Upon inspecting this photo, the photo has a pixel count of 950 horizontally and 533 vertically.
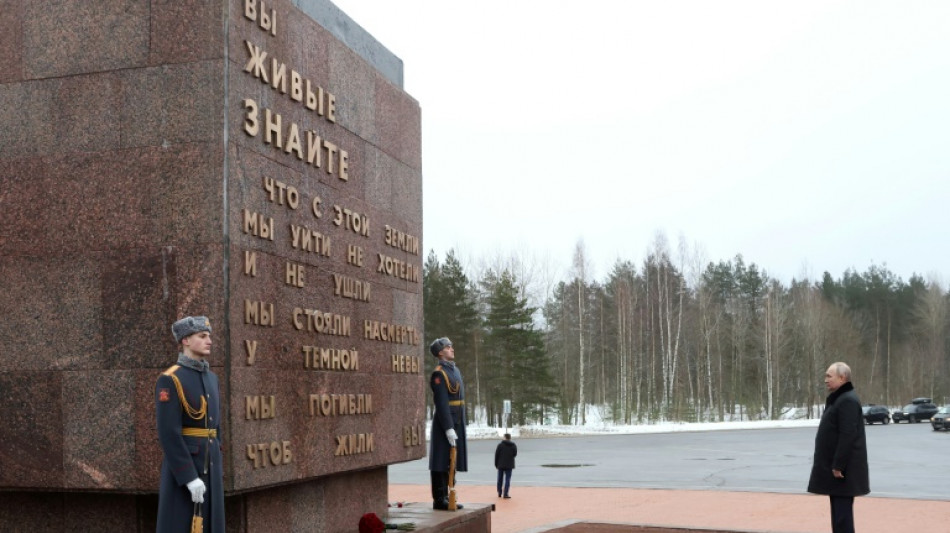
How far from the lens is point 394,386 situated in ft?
28.2

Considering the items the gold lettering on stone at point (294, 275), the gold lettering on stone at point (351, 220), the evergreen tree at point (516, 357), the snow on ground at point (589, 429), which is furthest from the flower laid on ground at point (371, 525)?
the evergreen tree at point (516, 357)

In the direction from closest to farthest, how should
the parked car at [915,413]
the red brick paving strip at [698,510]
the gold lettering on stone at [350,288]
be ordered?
the gold lettering on stone at [350,288]
the red brick paving strip at [698,510]
the parked car at [915,413]

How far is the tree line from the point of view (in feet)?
164

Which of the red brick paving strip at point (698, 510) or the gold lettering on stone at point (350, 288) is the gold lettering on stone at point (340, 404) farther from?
the red brick paving strip at point (698, 510)

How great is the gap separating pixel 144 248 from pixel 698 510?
8905 mm

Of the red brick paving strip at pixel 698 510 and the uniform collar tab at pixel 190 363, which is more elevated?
the uniform collar tab at pixel 190 363

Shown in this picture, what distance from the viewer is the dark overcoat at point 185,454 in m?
5.08

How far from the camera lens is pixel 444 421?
921 centimetres

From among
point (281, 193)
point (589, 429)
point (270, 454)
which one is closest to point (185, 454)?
point (270, 454)

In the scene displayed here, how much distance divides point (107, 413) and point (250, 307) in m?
1.10

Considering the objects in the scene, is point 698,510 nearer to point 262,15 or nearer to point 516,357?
point 262,15

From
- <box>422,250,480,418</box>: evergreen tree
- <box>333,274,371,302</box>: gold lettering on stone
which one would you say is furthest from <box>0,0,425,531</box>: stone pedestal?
<box>422,250,480,418</box>: evergreen tree

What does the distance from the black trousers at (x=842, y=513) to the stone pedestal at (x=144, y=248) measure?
4.30m

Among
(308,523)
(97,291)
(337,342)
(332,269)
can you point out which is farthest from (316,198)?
(308,523)
